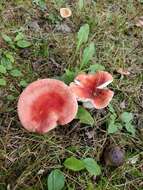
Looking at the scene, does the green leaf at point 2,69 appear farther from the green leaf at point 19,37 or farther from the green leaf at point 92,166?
the green leaf at point 92,166

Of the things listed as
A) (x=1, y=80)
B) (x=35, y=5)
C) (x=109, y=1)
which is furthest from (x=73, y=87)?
(x=109, y=1)

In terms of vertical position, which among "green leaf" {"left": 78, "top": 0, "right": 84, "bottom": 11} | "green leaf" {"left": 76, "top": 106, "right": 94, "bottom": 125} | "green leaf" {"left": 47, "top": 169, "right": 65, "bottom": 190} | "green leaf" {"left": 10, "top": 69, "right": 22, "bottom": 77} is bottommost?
"green leaf" {"left": 47, "top": 169, "right": 65, "bottom": 190}

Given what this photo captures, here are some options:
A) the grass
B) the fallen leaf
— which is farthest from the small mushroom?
the fallen leaf

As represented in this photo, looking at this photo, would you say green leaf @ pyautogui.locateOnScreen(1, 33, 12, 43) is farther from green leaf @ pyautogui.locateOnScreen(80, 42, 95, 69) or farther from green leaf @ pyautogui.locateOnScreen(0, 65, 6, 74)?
green leaf @ pyautogui.locateOnScreen(80, 42, 95, 69)

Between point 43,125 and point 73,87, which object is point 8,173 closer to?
point 43,125

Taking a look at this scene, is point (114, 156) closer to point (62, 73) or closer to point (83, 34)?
point (62, 73)
